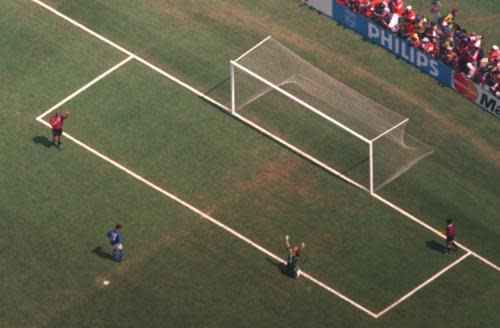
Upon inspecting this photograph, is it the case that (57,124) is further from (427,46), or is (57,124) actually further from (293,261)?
(427,46)

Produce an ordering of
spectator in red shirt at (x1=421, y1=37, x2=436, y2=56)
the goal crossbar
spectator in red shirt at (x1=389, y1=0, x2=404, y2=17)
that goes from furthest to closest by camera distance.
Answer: spectator in red shirt at (x1=389, y1=0, x2=404, y2=17), spectator in red shirt at (x1=421, y1=37, x2=436, y2=56), the goal crossbar

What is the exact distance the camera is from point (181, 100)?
77.3m

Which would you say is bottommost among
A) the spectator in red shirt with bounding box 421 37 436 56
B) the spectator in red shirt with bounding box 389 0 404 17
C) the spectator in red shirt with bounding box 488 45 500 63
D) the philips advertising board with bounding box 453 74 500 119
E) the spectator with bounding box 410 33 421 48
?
the philips advertising board with bounding box 453 74 500 119

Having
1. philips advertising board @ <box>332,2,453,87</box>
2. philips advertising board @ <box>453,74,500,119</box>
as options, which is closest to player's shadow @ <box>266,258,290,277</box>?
philips advertising board @ <box>453,74,500,119</box>

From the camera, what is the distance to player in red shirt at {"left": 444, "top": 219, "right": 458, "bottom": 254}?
70500 millimetres

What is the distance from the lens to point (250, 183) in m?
73.8

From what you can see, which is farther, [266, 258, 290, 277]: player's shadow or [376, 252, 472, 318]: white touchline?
[266, 258, 290, 277]: player's shadow

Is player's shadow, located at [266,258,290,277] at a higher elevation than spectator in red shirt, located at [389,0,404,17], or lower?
lower

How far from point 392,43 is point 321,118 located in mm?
6660

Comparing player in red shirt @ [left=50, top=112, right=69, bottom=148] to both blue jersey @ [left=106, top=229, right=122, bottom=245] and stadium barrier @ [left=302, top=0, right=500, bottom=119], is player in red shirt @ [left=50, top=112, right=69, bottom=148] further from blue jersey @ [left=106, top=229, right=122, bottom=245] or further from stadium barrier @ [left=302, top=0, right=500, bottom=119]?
stadium barrier @ [left=302, top=0, right=500, bottom=119]

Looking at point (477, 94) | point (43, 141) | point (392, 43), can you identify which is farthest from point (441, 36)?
point (43, 141)

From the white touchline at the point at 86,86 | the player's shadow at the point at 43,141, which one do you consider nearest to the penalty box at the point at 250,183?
the white touchline at the point at 86,86

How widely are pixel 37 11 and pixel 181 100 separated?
975 cm

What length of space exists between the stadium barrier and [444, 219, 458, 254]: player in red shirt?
354 inches
